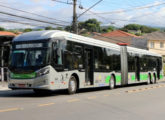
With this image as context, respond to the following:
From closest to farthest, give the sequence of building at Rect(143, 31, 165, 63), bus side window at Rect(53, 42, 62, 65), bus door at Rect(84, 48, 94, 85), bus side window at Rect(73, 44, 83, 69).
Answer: bus side window at Rect(53, 42, 62, 65) → bus side window at Rect(73, 44, 83, 69) → bus door at Rect(84, 48, 94, 85) → building at Rect(143, 31, 165, 63)

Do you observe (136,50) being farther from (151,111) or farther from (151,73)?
(151,111)

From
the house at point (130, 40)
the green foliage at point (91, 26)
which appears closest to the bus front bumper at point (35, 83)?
the house at point (130, 40)

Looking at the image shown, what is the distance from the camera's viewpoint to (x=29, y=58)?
13891 millimetres

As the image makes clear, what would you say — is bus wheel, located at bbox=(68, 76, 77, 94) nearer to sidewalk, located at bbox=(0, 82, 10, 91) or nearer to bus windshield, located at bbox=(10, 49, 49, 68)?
bus windshield, located at bbox=(10, 49, 49, 68)

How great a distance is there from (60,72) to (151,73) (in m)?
17.3

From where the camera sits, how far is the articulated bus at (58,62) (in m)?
13.6

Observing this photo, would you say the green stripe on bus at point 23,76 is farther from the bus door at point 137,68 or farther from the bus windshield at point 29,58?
the bus door at point 137,68

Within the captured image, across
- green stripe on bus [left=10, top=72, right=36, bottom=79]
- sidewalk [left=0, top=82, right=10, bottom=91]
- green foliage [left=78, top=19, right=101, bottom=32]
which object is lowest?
sidewalk [left=0, top=82, right=10, bottom=91]

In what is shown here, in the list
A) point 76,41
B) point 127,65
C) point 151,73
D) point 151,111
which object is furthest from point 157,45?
point 151,111

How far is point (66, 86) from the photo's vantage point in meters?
14.8

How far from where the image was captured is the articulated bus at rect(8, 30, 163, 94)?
1359 cm

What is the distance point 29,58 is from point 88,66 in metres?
4.45

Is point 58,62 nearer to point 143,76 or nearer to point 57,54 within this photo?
point 57,54

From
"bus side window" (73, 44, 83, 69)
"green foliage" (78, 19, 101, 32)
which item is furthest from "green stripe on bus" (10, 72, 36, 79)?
"green foliage" (78, 19, 101, 32)
